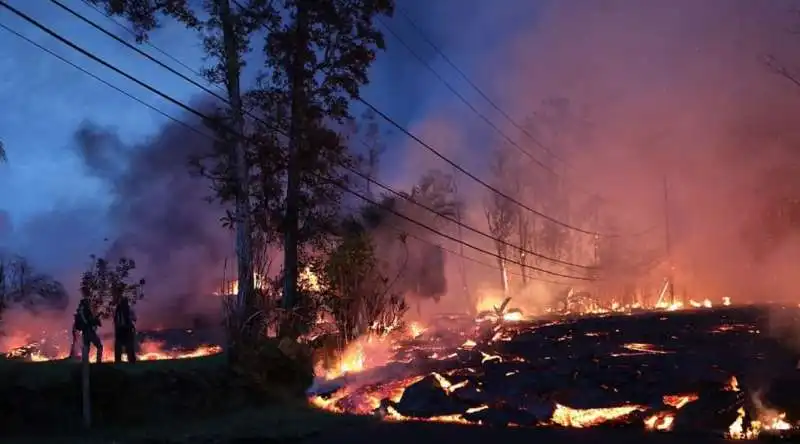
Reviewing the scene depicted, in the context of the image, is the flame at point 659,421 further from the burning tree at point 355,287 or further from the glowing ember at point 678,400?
the burning tree at point 355,287

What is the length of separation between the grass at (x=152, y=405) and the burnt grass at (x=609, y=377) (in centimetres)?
294

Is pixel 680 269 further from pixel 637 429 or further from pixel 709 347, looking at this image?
pixel 637 429

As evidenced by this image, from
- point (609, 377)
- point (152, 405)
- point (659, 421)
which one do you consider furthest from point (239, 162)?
point (659, 421)

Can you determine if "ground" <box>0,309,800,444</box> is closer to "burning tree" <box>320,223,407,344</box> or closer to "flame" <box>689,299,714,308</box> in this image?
"burning tree" <box>320,223,407,344</box>

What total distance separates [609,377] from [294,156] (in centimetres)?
1341

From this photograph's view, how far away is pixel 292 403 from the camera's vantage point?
2038 centimetres

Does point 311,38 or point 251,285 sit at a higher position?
point 311,38

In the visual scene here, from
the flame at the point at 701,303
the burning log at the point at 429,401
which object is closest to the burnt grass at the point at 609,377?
the burning log at the point at 429,401

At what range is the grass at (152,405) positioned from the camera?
14.8 m

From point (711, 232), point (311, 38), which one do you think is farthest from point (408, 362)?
point (711, 232)

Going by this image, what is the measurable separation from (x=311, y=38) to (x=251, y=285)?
9998mm

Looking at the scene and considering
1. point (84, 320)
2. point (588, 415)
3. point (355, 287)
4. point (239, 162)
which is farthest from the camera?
point (355, 287)

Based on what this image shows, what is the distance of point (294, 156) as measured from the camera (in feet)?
84.0

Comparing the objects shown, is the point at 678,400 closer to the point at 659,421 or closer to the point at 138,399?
the point at 659,421
